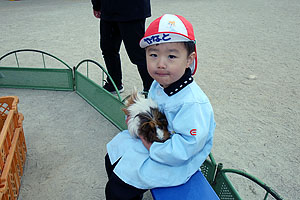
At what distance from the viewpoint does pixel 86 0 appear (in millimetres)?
8039

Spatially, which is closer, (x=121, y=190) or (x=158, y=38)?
(x=158, y=38)

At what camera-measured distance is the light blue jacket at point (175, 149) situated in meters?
1.32

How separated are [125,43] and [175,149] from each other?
5.18 ft

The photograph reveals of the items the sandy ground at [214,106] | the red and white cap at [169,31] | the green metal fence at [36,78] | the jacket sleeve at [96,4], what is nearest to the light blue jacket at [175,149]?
the red and white cap at [169,31]

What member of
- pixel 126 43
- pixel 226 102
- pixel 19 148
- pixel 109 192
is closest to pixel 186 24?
pixel 109 192

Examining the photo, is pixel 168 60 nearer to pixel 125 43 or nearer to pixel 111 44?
pixel 125 43

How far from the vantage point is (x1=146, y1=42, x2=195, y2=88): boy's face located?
1.36m

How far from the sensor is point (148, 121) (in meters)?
1.41

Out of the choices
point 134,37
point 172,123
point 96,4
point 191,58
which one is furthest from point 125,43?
point 172,123

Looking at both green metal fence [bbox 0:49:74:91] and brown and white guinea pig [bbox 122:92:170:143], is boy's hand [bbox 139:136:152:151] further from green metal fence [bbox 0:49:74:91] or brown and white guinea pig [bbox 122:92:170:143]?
green metal fence [bbox 0:49:74:91]

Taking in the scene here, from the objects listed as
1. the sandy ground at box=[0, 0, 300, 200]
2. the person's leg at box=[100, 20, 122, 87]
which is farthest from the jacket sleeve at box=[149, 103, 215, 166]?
the person's leg at box=[100, 20, 122, 87]

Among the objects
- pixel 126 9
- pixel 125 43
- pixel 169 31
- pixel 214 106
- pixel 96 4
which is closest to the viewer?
pixel 169 31

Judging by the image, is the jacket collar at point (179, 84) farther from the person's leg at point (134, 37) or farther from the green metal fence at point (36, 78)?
the green metal fence at point (36, 78)

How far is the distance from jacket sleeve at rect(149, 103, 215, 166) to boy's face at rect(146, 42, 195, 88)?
0.18m
